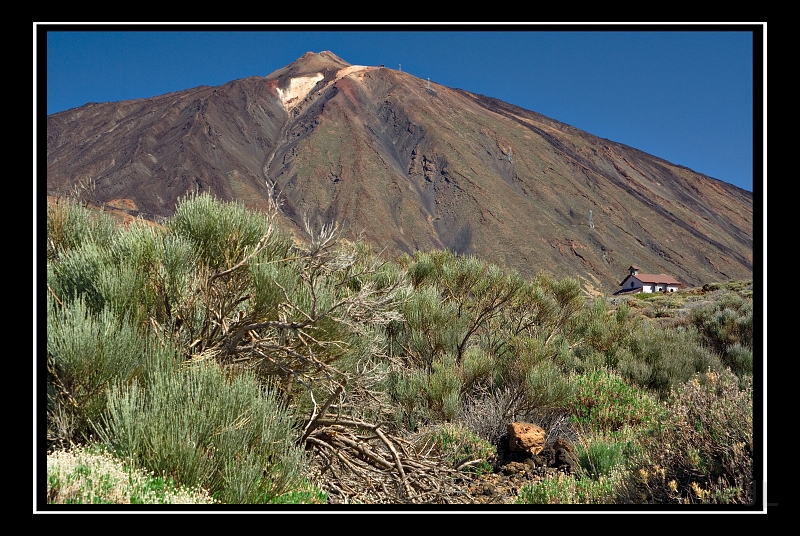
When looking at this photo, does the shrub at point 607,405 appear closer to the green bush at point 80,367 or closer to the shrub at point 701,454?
the shrub at point 701,454

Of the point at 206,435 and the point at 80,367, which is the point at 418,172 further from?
the point at 206,435

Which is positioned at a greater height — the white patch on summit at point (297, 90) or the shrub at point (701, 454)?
the white patch on summit at point (297, 90)

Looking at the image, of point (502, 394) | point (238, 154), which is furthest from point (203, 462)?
point (238, 154)

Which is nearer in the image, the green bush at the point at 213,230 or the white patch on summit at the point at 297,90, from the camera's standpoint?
the green bush at the point at 213,230

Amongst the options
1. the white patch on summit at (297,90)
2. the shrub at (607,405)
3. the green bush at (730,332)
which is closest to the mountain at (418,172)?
the white patch on summit at (297,90)

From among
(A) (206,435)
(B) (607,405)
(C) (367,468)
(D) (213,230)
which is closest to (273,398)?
(A) (206,435)

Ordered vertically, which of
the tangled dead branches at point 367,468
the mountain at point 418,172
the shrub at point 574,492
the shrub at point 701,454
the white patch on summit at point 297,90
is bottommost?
the shrub at point 574,492

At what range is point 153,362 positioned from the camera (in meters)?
3.12

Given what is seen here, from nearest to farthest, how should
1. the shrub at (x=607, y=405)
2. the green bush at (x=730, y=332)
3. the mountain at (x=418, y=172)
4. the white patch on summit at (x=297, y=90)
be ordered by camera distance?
the shrub at (x=607, y=405) → the green bush at (x=730, y=332) → the mountain at (x=418, y=172) → the white patch on summit at (x=297, y=90)

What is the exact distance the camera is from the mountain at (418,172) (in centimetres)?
10719

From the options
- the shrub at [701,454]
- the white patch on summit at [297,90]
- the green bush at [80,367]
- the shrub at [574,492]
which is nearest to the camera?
the green bush at [80,367]
